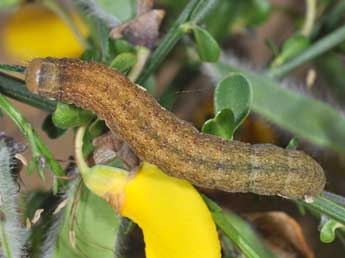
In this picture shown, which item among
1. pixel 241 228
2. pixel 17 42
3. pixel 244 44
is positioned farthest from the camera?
pixel 244 44

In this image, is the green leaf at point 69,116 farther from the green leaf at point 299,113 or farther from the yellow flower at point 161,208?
the green leaf at point 299,113

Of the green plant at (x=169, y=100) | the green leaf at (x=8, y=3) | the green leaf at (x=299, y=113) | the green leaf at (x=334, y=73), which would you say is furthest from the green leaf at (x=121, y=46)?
Answer: the green leaf at (x=334, y=73)

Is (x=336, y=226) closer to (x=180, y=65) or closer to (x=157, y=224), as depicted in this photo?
(x=157, y=224)

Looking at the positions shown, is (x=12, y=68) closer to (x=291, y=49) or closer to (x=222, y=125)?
(x=222, y=125)

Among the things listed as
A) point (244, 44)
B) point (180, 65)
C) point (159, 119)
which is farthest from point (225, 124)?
point (244, 44)

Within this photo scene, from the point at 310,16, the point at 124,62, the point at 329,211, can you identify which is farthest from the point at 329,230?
the point at 310,16
